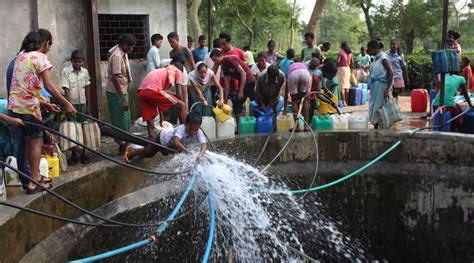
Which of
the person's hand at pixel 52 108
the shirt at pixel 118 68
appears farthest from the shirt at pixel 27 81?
the shirt at pixel 118 68

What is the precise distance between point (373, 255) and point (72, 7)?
21.9 feet

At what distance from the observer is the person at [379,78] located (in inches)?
341

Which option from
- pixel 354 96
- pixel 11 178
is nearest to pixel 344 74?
pixel 354 96

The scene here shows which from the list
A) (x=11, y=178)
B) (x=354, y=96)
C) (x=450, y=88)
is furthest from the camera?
(x=354, y=96)

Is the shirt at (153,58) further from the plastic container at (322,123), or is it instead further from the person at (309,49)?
the person at (309,49)

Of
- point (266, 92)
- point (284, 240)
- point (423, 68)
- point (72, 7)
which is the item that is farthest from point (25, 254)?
point (423, 68)

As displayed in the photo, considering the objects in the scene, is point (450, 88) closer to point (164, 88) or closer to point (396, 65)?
point (396, 65)

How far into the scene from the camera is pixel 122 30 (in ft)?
34.8

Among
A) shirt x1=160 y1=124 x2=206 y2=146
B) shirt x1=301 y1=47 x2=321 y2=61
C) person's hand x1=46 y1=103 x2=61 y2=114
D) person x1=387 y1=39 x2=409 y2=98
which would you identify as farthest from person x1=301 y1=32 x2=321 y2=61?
person's hand x1=46 y1=103 x2=61 y2=114

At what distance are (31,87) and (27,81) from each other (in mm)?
72

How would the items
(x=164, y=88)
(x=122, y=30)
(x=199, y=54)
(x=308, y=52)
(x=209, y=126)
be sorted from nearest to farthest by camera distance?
(x=164, y=88)
(x=209, y=126)
(x=122, y=30)
(x=199, y=54)
(x=308, y=52)

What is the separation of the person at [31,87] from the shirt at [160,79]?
6.03ft

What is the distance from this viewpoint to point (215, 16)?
30953 millimetres

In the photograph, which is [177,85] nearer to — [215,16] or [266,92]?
[266,92]
